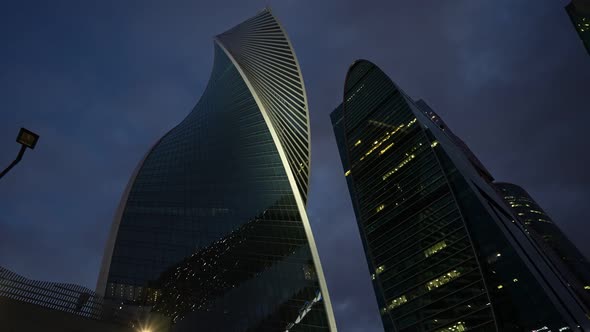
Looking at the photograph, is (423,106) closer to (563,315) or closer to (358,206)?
(358,206)

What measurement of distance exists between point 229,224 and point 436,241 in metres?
55.5

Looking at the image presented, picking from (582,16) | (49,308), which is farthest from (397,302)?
(49,308)

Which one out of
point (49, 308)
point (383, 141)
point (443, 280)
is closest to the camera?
point (49, 308)

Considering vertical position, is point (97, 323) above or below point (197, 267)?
below

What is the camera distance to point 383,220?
105500 millimetres

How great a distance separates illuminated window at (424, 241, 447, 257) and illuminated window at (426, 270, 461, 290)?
6.02 metres

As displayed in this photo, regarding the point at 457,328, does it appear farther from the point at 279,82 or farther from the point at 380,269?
the point at 279,82

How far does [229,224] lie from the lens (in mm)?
49344

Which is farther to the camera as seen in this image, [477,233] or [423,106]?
[423,106]

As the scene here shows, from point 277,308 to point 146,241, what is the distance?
713 inches

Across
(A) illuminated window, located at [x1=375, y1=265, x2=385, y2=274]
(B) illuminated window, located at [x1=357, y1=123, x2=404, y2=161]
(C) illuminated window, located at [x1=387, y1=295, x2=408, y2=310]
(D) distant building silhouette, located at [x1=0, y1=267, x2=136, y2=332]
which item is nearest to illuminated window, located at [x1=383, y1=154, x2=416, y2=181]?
(B) illuminated window, located at [x1=357, y1=123, x2=404, y2=161]

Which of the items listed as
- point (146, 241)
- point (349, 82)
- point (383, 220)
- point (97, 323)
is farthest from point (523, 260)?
point (349, 82)

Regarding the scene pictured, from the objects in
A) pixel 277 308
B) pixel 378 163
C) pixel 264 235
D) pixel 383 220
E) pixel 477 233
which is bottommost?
pixel 277 308

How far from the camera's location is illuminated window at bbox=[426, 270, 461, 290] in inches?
3091
